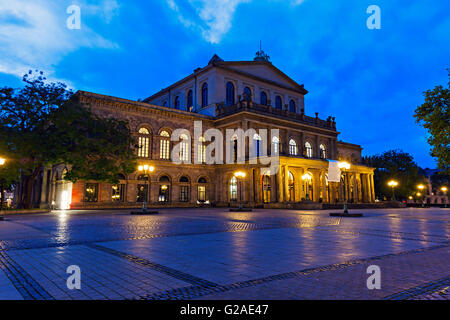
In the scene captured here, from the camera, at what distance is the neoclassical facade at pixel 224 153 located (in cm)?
3500

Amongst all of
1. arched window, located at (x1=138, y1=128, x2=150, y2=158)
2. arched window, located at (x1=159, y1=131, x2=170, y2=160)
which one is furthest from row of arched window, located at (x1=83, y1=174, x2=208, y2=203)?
arched window, located at (x1=138, y1=128, x2=150, y2=158)

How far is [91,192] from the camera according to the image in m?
33.0

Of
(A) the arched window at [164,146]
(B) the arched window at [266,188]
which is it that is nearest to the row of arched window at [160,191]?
(A) the arched window at [164,146]

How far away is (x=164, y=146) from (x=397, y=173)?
4555cm

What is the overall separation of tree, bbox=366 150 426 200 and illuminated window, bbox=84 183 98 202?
1854 inches

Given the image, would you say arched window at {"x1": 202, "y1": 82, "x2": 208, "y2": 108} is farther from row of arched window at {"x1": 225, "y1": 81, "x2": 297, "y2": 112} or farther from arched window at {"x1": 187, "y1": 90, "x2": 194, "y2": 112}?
row of arched window at {"x1": 225, "y1": 81, "x2": 297, "y2": 112}

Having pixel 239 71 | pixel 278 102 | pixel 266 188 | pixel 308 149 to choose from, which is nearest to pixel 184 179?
pixel 266 188

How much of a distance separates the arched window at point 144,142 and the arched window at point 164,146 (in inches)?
68.1

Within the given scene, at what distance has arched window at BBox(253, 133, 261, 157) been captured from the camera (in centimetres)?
4081

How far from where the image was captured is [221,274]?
518cm
